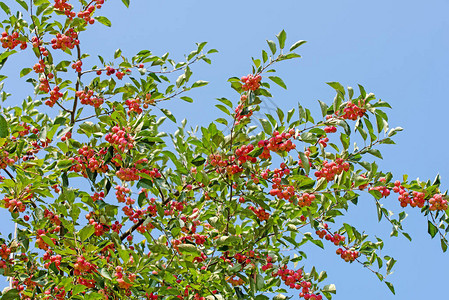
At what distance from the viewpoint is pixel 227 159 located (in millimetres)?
3768

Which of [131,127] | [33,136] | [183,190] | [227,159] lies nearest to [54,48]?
[33,136]

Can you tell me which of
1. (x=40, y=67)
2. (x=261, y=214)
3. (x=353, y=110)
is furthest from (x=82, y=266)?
(x=40, y=67)

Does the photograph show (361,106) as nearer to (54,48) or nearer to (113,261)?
(113,261)

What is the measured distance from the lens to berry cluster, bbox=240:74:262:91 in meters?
3.56

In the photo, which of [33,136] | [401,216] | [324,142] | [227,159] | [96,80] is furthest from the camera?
[96,80]

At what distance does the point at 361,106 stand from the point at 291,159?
118cm

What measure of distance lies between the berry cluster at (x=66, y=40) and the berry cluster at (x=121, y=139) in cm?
202

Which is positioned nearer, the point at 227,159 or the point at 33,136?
the point at 227,159

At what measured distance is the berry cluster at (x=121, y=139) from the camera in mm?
3692

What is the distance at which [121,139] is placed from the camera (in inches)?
145

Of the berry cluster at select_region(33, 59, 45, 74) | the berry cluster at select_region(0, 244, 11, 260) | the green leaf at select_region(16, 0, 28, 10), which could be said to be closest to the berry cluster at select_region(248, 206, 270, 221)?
the berry cluster at select_region(0, 244, 11, 260)

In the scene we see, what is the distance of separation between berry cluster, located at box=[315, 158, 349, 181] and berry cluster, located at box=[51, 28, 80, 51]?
3357 millimetres

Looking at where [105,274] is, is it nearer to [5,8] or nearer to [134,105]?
[134,105]

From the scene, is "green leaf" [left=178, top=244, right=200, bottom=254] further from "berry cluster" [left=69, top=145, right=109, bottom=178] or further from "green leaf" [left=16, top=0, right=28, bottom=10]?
"green leaf" [left=16, top=0, right=28, bottom=10]
